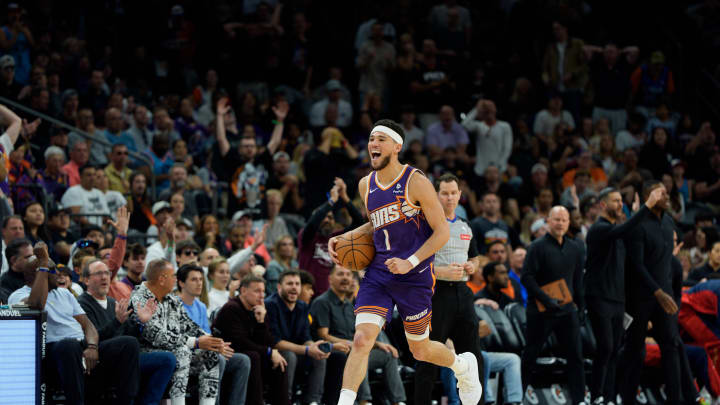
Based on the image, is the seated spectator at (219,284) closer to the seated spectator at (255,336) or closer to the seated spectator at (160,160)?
the seated spectator at (255,336)

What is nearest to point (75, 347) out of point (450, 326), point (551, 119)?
point (450, 326)

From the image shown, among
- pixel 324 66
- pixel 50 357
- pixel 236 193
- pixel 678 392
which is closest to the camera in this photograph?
pixel 50 357

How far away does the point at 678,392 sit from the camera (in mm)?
10836

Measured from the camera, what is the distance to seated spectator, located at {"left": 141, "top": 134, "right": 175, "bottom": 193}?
14.6 m

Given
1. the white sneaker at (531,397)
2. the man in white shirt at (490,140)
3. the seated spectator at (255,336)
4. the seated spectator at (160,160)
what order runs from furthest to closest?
the man in white shirt at (490,140) < the seated spectator at (160,160) < the white sneaker at (531,397) < the seated spectator at (255,336)

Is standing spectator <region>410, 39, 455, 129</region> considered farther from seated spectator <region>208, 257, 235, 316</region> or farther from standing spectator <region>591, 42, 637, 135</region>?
seated spectator <region>208, 257, 235, 316</region>

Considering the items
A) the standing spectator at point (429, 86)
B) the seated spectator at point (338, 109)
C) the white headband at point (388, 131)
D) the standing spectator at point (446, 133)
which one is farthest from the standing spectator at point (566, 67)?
the white headband at point (388, 131)

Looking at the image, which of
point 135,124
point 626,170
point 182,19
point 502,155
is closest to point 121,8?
point 182,19

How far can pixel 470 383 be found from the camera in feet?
26.7

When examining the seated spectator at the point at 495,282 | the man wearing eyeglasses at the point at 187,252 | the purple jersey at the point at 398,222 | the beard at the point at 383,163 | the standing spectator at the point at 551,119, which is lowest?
the seated spectator at the point at 495,282

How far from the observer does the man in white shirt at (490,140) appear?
56.9 feet

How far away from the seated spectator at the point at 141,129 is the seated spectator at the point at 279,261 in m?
3.63

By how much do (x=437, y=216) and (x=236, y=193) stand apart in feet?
23.8

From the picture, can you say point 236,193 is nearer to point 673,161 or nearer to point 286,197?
point 286,197
